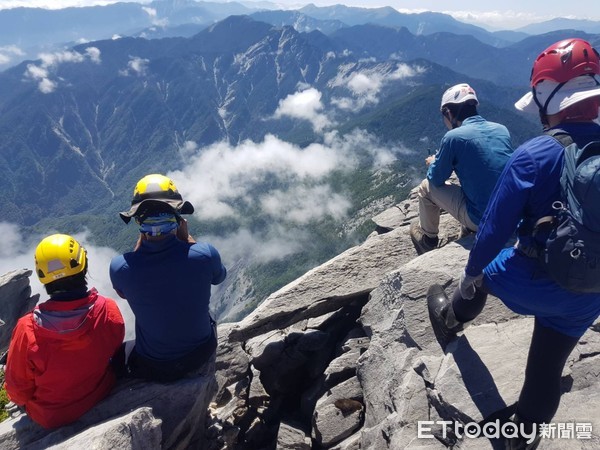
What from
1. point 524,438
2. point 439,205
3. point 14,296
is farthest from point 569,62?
point 14,296

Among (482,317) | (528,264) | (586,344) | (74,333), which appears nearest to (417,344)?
(482,317)

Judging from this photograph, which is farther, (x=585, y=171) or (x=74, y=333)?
(x=74, y=333)

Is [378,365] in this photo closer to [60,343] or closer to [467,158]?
[467,158]

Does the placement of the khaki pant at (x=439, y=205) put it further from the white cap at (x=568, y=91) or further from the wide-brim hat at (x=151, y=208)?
the wide-brim hat at (x=151, y=208)

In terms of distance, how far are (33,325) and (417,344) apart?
6.94m

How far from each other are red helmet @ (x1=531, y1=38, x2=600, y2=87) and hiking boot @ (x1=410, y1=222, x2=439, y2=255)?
7.29 m

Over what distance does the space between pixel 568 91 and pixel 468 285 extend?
2849 millimetres

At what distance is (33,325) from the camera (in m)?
6.39

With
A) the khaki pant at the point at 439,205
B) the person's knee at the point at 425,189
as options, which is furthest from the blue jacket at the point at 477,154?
the person's knee at the point at 425,189

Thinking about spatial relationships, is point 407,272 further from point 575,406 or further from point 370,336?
point 575,406

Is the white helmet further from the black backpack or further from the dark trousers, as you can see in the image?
the dark trousers

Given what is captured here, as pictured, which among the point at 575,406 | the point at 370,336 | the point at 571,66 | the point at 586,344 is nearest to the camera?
the point at 571,66

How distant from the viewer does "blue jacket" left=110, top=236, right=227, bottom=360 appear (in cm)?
685

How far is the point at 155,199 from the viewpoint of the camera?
23.0ft
